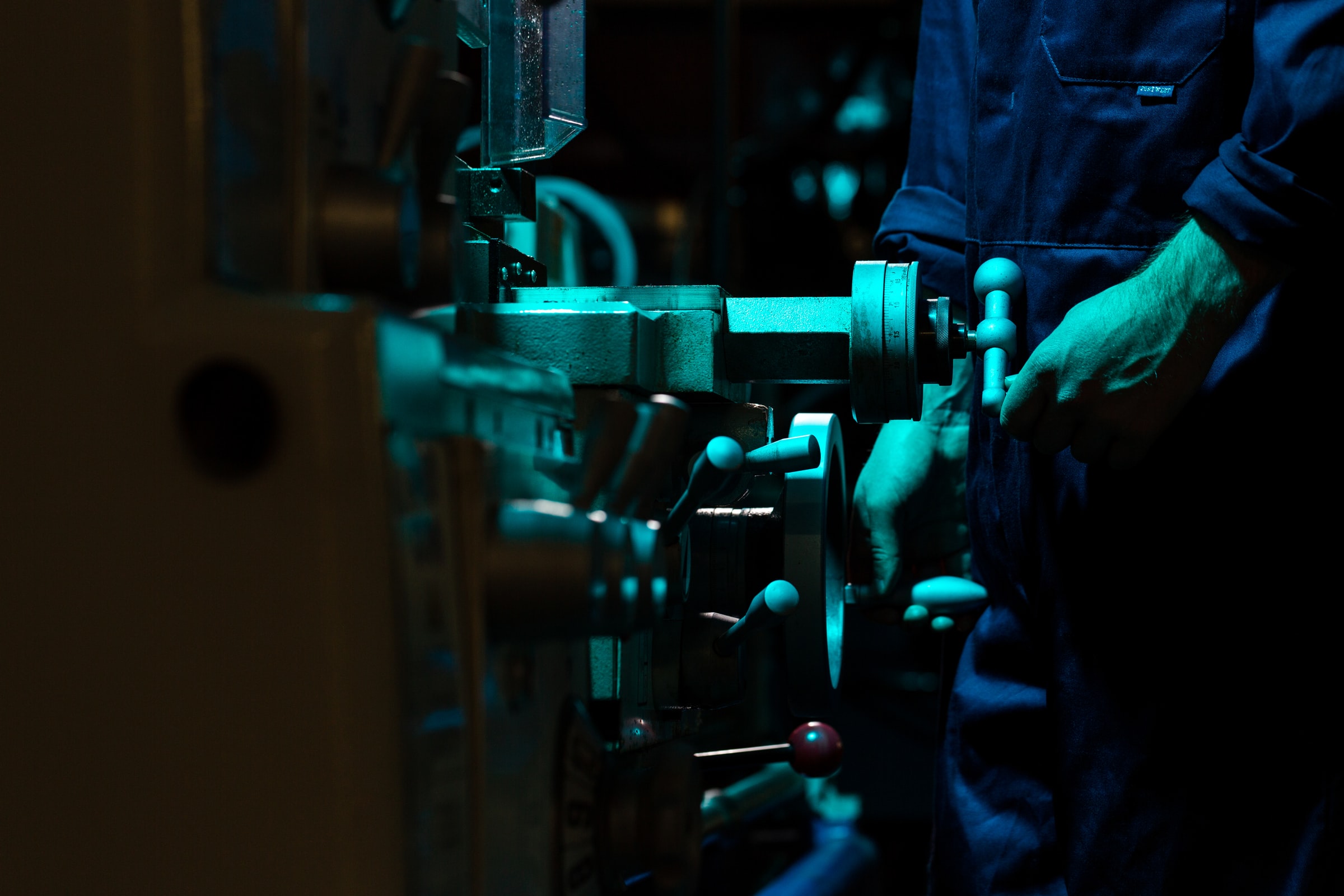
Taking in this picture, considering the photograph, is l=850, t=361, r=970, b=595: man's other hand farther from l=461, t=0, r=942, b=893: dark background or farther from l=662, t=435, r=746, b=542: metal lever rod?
l=461, t=0, r=942, b=893: dark background

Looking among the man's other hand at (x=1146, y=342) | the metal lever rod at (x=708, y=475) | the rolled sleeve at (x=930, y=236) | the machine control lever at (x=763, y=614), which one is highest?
the rolled sleeve at (x=930, y=236)

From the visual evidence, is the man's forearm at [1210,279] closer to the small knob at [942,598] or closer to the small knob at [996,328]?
the small knob at [996,328]

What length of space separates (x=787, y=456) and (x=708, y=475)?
0.07 meters

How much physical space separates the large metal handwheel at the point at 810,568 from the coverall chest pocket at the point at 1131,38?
1.30ft

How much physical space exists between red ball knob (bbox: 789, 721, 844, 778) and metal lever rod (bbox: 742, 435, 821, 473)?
10.1 inches

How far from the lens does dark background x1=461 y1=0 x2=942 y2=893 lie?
2.71 meters

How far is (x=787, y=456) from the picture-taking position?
2.29ft

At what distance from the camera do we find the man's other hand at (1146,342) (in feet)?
2.70

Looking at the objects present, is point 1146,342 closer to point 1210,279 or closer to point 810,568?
point 1210,279

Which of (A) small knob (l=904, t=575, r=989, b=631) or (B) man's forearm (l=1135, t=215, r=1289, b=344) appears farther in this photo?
(A) small knob (l=904, t=575, r=989, b=631)

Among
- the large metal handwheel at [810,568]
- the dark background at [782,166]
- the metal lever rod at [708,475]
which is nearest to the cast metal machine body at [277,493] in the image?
the metal lever rod at [708,475]

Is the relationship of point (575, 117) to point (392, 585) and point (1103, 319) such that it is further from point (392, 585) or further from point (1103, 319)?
point (392, 585)

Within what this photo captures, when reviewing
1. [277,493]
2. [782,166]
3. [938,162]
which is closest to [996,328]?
[938,162]

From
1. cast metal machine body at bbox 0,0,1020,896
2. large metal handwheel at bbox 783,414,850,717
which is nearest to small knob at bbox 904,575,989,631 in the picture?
large metal handwheel at bbox 783,414,850,717
